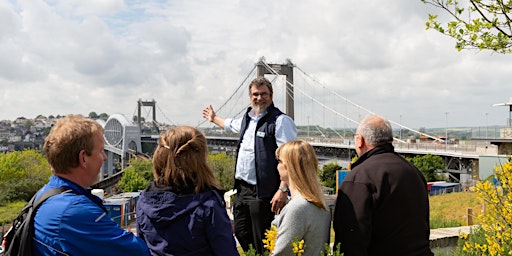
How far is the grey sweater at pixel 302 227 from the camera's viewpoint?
8.33ft

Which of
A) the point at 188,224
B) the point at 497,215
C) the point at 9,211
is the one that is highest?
the point at 188,224

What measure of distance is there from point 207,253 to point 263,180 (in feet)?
3.62

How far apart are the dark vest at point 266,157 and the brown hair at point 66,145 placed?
1658mm

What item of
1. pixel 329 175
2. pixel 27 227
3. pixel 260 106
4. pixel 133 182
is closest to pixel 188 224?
pixel 27 227

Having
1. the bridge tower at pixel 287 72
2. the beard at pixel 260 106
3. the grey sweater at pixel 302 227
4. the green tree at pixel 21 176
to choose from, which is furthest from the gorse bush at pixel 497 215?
the bridge tower at pixel 287 72

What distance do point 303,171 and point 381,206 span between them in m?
0.47

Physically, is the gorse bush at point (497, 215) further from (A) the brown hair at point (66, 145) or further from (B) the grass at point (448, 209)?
(A) the brown hair at point (66, 145)

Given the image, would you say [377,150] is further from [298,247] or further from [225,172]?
[225,172]

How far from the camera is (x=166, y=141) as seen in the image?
7.86 ft

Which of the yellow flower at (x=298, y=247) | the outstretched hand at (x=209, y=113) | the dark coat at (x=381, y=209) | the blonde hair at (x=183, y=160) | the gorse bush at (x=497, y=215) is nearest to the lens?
the yellow flower at (x=298, y=247)

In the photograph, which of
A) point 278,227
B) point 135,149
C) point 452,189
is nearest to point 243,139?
point 278,227

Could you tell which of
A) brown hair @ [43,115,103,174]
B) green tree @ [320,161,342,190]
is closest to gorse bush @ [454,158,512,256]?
brown hair @ [43,115,103,174]

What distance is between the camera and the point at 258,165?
337 cm

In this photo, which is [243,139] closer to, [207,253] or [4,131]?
[207,253]
